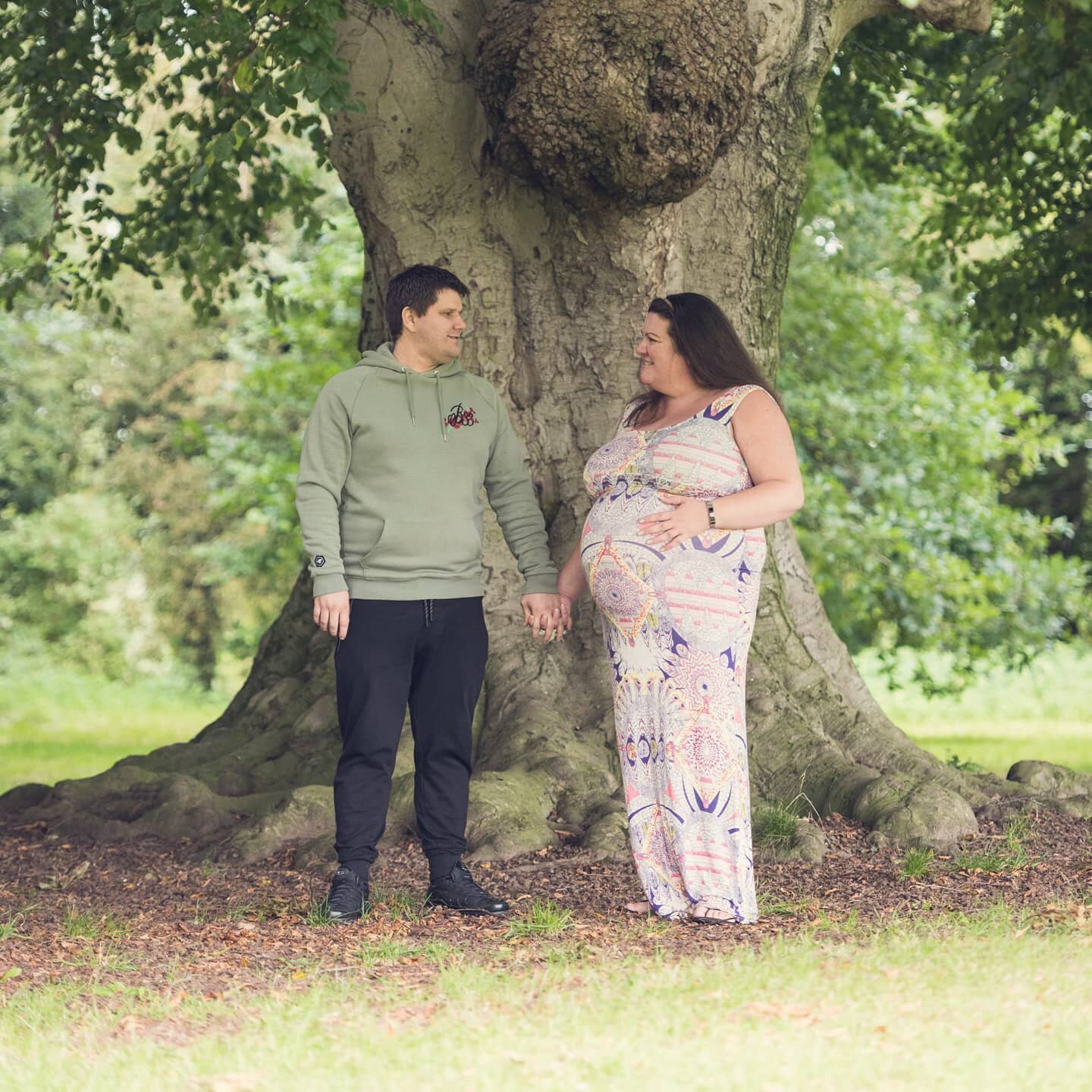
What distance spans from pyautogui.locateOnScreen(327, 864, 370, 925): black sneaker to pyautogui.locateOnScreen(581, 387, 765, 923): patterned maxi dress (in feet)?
3.49

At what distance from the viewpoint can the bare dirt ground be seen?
14.5ft

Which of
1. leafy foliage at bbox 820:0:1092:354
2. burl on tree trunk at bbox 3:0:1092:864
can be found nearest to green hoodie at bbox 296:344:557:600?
burl on tree trunk at bbox 3:0:1092:864

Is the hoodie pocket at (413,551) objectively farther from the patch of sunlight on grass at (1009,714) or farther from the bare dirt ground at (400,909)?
the patch of sunlight on grass at (1009,714)

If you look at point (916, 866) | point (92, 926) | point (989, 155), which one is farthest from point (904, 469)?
point (92, 926)

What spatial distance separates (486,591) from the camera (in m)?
6.90

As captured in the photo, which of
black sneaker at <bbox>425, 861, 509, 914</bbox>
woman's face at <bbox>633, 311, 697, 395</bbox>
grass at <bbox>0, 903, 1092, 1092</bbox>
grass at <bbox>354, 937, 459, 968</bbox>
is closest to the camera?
grass at <bbox>0, 903, 1092, 1092</bbox>

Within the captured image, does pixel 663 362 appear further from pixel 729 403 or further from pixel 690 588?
pixel 690 588

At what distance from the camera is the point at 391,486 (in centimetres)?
488

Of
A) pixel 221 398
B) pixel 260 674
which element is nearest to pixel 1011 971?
pixel 260 674

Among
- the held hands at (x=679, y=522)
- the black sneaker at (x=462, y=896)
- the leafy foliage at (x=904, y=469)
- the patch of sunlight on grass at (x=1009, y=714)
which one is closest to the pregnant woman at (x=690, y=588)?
the held hands at (x=679, y=522)

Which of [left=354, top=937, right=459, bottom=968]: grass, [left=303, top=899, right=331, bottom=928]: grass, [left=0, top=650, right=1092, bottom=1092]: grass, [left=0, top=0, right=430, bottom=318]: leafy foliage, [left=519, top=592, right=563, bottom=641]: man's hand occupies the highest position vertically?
[left=0, top=0, right=430, bottom=318]: leafy foliage

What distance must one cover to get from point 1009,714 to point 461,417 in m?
16.4

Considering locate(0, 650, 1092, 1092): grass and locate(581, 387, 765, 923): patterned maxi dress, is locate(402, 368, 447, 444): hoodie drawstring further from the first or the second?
locate(0, 650, 1092, 1092): grass

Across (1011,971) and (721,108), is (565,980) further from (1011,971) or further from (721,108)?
(721,108)
